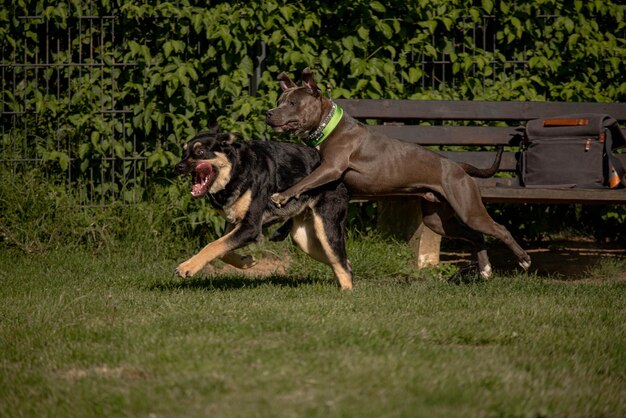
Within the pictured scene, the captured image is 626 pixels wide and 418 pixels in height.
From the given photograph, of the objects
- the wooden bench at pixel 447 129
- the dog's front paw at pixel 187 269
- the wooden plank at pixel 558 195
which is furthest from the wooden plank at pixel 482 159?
the dog's front paw at pixel 187 269

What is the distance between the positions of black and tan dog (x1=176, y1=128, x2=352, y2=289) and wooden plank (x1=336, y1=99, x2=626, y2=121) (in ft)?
4.59

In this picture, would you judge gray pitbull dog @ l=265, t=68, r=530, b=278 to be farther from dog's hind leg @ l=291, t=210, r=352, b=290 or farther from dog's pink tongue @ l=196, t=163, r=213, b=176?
dog's pink tongue @ l=196, t=163, r=213, b=176

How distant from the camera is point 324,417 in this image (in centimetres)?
368

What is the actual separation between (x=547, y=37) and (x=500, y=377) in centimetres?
615

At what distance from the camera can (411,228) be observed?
847 cm

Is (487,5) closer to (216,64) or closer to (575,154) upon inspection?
(575,154)

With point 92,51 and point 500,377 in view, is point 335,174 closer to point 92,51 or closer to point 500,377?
point 500,377

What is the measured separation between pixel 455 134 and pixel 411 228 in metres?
1.03

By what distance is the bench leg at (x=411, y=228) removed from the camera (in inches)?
327

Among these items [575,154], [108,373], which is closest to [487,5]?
[575,154]

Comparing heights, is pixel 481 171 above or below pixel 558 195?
above

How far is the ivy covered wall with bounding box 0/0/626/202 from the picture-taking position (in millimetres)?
8922

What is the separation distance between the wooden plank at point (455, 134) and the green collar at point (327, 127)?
4.64ft

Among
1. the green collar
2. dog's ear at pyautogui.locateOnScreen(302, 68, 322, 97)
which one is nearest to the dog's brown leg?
the green collar
